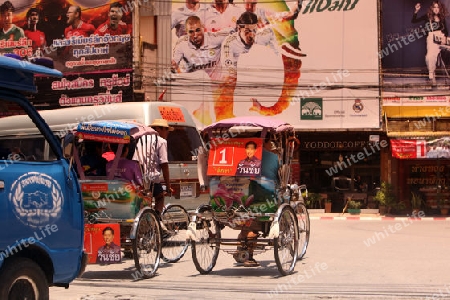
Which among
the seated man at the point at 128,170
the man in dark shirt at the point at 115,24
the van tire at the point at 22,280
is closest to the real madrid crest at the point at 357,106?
the man in dark shirt at the point at 115,24

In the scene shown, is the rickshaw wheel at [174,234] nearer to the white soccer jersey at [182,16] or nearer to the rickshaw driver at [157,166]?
the rickshaw driver at [157,166]

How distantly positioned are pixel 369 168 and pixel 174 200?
17997 millimetres

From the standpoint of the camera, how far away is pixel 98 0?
3394cm

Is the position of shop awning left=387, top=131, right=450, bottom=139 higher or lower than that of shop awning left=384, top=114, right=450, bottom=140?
lower

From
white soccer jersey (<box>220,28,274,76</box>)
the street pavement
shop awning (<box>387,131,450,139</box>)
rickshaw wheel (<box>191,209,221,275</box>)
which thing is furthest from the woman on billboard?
rickshaw wheel (<box>191,209,221,275</box>)

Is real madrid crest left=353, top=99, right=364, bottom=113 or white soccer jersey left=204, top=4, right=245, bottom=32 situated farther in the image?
white soccer jersey left=204, top=4, right=245, bottom=32

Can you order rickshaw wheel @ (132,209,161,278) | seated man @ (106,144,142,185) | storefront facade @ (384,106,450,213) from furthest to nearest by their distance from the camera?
storefront facade @ (384,106,450,213) → seated man @ (106,144,142,185) → rickshaw wheel @ (132,209,161,278)

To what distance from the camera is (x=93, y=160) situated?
37.8 ft

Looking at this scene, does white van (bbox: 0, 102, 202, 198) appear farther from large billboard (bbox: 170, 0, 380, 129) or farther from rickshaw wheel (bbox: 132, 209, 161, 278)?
large billboard (bbox: 170, 0, 380, 129)

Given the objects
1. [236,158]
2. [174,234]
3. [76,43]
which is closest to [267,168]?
[236,158]

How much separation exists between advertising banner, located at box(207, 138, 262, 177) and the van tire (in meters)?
4.61

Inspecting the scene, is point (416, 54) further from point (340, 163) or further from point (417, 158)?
point (340, 163)

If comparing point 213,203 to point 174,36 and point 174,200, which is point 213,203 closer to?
point 174,200

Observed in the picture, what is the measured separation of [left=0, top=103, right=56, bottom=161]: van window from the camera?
661cm
